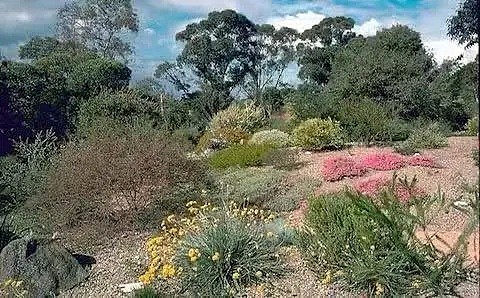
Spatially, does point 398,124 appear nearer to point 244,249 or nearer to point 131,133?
point 131,133

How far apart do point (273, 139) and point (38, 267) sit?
11676 mm

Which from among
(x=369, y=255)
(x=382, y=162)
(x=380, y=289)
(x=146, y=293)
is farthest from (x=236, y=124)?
(x=380, y=289)

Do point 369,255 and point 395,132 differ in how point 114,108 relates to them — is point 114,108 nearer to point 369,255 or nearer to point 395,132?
point 395,132

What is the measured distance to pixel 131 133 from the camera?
1025 centimetres

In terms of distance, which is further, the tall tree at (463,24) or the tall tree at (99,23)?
the tall tree at (99,23)

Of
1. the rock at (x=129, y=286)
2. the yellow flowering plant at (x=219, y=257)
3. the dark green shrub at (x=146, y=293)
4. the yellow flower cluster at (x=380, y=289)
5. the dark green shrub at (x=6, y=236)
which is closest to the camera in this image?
the yellow flower cluster at (x=380, y=289)

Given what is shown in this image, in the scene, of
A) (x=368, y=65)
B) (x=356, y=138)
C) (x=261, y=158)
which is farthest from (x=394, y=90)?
(x=261, y=158)

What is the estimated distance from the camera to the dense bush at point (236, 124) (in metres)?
20.9

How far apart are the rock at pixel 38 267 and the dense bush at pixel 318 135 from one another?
32.3ft

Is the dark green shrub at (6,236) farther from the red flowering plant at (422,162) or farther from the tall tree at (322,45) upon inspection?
the tall tree at (322,45)

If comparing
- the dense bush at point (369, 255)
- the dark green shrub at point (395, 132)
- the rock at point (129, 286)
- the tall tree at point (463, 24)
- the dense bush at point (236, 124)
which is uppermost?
the tall tree at point (463, 24)

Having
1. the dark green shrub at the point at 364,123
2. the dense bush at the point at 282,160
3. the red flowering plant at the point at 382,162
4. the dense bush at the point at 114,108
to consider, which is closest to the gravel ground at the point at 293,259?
the red flowering plant at the point at 382,162

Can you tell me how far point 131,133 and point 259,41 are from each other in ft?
95.4

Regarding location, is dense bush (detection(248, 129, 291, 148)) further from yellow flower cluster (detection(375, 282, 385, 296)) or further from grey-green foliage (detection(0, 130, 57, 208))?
yellow flower cluster (detection(375, 282, 385, 296))
